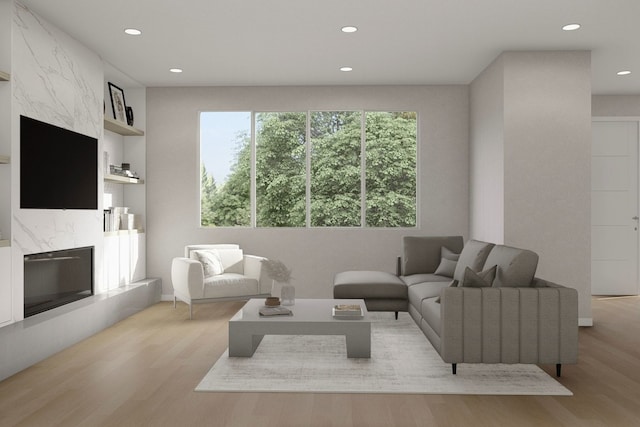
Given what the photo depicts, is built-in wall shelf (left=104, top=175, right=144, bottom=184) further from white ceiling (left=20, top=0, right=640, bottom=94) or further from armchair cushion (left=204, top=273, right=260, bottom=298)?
armchair cushion (left=204, top=273, right=260, bottom=298)

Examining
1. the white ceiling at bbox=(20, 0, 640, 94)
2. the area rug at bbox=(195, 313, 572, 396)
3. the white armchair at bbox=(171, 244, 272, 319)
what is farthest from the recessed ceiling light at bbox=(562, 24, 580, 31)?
the white armchair at bbox=(171, 244, 272, 319)

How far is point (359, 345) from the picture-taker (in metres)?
4.07

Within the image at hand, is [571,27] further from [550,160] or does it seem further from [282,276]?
[282,276]

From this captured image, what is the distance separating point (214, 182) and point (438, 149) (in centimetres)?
301

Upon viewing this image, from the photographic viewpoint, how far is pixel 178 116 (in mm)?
6973

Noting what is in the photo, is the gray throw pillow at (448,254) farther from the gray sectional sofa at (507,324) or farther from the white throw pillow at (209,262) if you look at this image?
the white throw pillow at (209,262)

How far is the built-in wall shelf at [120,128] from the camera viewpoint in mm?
5950

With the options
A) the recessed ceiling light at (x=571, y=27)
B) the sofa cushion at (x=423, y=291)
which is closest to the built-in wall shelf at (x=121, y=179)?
the sofa cushion at (x=423, y=291)

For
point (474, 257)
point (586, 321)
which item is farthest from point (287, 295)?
point (586, 321)

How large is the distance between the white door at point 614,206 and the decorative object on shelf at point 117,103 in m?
6.44

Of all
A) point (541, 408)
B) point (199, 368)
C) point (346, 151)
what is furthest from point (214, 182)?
point (541, 408)

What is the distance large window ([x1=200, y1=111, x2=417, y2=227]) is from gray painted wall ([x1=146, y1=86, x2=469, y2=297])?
0.20 m

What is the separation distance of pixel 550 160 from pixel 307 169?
9.90 ft

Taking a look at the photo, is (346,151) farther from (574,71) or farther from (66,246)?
(66,246)
